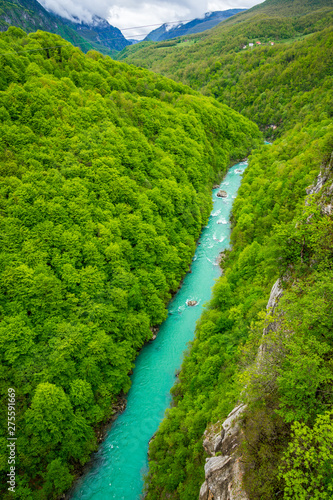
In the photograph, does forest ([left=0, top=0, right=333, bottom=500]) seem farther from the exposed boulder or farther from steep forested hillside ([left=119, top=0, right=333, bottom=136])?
steep forested hillside ([left=119, top=0, right=333, bottom=136])

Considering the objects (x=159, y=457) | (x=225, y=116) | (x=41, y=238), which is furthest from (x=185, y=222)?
(x=225, y=116)

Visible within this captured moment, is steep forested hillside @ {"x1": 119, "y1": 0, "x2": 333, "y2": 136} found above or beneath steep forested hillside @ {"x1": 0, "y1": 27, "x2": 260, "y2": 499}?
above

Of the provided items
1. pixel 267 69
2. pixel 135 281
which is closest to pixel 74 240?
pixel 135 281

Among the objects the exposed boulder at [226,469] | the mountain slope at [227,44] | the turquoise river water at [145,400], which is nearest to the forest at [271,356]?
the exposed boulder at [226,469]

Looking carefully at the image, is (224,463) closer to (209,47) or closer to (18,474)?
(18,474)

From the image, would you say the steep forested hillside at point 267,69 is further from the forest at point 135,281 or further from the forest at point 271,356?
the forest at point 271,356

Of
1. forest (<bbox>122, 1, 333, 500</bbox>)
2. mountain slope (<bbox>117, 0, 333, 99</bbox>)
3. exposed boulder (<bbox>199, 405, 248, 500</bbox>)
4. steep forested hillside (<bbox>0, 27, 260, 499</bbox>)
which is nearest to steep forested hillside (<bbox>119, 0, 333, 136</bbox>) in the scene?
mountain slope (<bbox>117, 0, 333, 99</bbox>)
